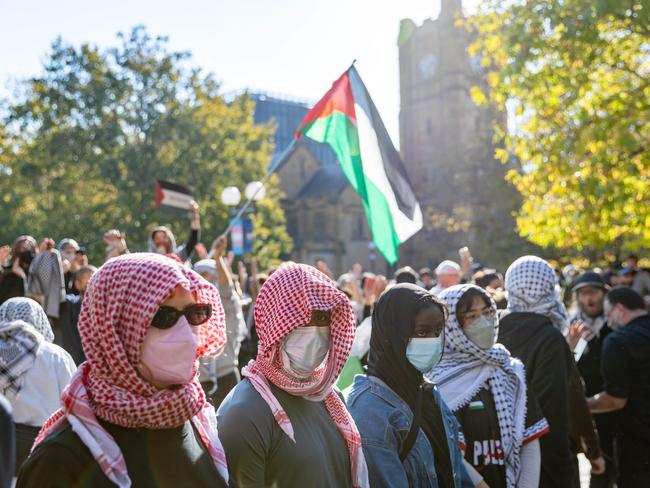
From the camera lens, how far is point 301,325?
9.88ft

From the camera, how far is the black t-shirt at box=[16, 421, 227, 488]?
2.05 meters

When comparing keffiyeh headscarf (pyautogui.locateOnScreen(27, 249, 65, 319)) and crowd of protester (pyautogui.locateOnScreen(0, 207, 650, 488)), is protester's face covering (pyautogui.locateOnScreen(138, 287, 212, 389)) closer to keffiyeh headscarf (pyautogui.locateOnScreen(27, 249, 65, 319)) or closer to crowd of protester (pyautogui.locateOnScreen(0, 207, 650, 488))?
crowd of protester (pyautogui.locateOnScreen(0, 207, 650, 488))

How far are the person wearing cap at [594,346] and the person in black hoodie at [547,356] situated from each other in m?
0.90

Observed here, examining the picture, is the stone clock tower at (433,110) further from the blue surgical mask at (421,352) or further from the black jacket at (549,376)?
the blue surgical mask at (421,352)

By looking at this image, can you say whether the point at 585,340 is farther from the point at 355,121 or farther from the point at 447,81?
the point at 447,81

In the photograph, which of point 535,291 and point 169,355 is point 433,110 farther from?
point 169,355

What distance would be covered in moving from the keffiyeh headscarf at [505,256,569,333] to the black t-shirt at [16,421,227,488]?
3264 mm

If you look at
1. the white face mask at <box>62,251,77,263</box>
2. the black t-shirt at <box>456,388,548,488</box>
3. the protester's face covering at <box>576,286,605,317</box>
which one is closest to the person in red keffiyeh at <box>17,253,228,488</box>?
the black t-shirt at <box>456,388,548,488</box>

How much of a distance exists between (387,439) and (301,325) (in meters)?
0.69

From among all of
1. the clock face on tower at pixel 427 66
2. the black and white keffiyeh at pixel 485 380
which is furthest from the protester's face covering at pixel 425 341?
the clock face on tower at pixel 427 66

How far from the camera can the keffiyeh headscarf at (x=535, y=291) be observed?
17.1 ft

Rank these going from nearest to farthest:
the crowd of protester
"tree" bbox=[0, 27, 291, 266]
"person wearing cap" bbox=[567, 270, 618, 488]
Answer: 1. the crowd of protester
2. "person wearing cap" bbox=[567, 270, 618, 488]
3. "tree" bbox=[0, 27, 291, 266]

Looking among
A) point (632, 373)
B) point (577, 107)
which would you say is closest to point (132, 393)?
point (632, 373)

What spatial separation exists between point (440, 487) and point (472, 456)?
1.91 ft
